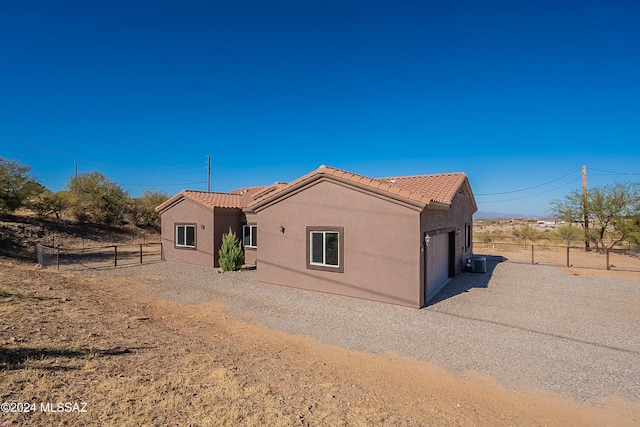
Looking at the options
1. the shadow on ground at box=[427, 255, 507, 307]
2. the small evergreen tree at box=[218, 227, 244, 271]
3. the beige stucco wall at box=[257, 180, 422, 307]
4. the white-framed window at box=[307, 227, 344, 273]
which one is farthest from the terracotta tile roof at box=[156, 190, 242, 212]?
the shadow on ground at box=[427, 255, 507, 307]

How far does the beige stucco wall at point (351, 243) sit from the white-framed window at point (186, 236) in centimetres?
608

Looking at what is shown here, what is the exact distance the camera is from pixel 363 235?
9.60 m

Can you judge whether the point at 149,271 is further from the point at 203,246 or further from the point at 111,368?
the point at 111,368

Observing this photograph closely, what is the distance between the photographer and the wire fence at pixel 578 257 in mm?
15664

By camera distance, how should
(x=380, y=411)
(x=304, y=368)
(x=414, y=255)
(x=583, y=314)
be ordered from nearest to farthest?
(x=380, y=411)
(x=304, y=368)
(x=583, y=314)
(x=414, y=255)

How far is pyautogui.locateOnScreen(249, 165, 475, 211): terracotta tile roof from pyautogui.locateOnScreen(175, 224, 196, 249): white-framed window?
589cm

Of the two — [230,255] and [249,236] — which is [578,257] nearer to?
[249,236]

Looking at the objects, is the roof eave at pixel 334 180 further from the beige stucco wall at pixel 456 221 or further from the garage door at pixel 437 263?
the garage door at pixel 437 263

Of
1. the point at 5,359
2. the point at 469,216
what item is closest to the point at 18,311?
the point at 5,359

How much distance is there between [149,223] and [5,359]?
32.9 metres

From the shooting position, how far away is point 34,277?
1162cm

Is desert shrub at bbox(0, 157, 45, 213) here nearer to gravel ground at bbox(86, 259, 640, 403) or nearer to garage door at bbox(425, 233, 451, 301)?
gravel ground at bbox(86, 259, 640, 403)

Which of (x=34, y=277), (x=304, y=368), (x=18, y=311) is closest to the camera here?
(x=304, y=368)

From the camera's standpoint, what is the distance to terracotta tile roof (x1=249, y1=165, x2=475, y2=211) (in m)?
9.02
